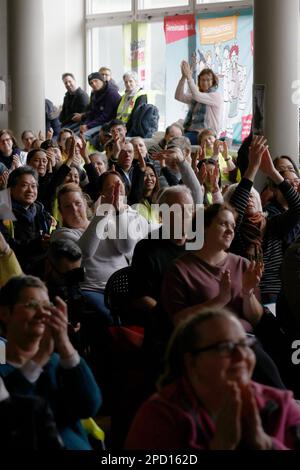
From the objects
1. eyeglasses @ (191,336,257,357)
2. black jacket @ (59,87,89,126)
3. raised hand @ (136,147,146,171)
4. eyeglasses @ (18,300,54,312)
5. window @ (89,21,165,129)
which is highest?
window @ (89,21,165,129)

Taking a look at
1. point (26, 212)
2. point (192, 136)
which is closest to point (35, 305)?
point (26, 212)

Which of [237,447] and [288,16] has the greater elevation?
[288,16]

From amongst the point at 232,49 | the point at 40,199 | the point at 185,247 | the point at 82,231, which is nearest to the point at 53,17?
the point at 232,49

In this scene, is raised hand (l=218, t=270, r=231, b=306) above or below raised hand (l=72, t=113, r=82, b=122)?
below

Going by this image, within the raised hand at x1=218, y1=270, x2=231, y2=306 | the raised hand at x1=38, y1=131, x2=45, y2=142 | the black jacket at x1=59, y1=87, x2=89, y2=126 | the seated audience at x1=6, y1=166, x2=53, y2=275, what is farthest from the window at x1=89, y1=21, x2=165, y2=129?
the raised hand at x1=218, y1=270, x2=231, y2=306

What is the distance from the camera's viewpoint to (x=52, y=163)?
8.32m

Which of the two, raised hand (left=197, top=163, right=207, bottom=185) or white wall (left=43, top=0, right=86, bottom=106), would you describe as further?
white wall (left=43, top=0, right=86, bottom=106)

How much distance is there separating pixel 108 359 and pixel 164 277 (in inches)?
18.6

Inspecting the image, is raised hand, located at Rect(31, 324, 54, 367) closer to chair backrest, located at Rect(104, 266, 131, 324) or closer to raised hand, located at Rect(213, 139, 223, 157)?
chair backrest, located at Rect(104, 266, 131, 324)

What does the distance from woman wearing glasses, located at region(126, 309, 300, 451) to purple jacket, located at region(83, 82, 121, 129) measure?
10505 millimetres

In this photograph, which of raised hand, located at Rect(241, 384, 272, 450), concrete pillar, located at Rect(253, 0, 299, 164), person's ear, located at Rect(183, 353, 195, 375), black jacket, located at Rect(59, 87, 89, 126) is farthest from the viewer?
black jacket, located at Rect(59, 87, 89, 126)

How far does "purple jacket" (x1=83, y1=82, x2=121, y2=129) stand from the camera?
12.7m
